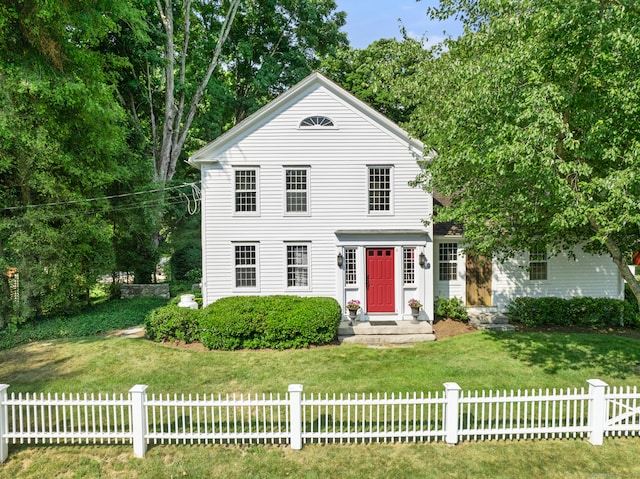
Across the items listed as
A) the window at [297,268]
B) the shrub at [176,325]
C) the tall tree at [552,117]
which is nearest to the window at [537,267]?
the tall tree at [552,117]

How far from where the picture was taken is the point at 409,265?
1370 centimetres

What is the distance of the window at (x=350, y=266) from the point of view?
44.7 feet

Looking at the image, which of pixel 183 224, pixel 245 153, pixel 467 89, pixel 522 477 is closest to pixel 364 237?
pixel 245 153

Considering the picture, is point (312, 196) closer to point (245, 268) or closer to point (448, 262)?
point (245, 268)

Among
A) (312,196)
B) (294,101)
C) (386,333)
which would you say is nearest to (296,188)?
(312,196)

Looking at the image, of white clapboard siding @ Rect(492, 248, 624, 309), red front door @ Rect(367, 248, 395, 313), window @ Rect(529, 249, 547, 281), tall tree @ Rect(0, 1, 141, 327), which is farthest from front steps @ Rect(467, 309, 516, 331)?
tall tree @ Rect(0, 1, 141, 327)

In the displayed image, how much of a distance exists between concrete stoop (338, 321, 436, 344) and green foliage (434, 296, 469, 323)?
59.4 inches

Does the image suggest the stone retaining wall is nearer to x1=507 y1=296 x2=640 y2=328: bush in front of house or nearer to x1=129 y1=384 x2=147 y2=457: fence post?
x1=129 y1=384 x2=147 y2=457: fence post

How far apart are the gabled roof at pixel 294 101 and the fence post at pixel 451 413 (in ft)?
30.7

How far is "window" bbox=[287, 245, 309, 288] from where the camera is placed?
45.1 feet

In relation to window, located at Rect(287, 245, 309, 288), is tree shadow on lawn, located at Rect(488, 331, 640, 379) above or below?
below

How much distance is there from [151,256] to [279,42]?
18454mm

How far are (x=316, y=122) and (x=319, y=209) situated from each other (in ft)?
10.4

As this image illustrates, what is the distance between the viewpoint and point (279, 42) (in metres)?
27.9
